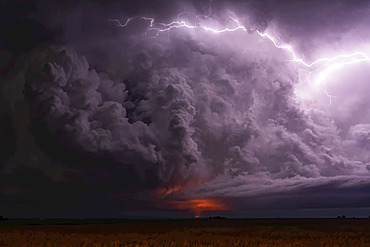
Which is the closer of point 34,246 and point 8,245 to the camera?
point 34,246

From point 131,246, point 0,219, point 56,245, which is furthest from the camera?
point 0,219

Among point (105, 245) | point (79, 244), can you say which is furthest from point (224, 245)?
point (79, 244)

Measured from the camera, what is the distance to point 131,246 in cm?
1989

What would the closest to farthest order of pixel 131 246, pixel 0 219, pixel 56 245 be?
pixel 131 246 < pixel 56 245 < pixel 0 219

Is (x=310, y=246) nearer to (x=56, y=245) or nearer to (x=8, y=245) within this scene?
(x=56, y=245)

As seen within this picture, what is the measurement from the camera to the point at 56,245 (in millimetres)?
21203

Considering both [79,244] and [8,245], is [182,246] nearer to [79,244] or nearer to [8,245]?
[79,244]

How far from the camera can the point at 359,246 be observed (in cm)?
2081

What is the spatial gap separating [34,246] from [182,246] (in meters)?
7.48

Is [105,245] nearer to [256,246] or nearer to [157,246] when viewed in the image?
[157,246]

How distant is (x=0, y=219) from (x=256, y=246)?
117m

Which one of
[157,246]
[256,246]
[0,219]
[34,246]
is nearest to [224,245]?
[256,246]

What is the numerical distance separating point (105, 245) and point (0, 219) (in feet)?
371

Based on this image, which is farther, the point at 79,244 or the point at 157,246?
the point at 79,244
